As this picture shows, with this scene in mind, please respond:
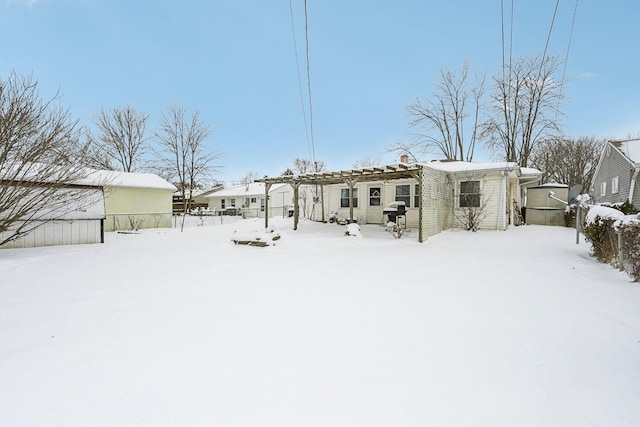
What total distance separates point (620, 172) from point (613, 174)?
1.33 metres

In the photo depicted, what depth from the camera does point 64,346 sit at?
8.58 feet

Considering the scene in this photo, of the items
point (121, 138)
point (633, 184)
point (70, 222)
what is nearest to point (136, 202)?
point (70, 222)

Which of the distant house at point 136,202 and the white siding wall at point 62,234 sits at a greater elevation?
the distant house at point 136,202

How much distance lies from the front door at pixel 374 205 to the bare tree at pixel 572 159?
698 inches

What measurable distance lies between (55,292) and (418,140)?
85.8 ft

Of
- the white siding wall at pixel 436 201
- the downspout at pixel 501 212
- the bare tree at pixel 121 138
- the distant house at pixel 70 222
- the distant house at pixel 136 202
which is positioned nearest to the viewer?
the distant house at pixel 70 222

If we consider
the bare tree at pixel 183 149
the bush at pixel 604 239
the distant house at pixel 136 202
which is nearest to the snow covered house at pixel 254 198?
the bare tree at pixel 183 149

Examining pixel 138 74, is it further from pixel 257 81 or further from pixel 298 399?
pixel 298 399

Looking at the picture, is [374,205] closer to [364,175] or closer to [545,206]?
[364,175]

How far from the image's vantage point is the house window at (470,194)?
12.2 m

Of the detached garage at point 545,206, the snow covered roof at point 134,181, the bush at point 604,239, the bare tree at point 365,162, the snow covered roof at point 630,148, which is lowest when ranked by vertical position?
the bush at point 604,239

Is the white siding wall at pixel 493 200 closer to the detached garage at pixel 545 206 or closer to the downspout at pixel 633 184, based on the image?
the detached garage at pixel 545 206

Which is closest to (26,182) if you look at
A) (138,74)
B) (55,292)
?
(55,292)

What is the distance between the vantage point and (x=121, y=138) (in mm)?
25078
